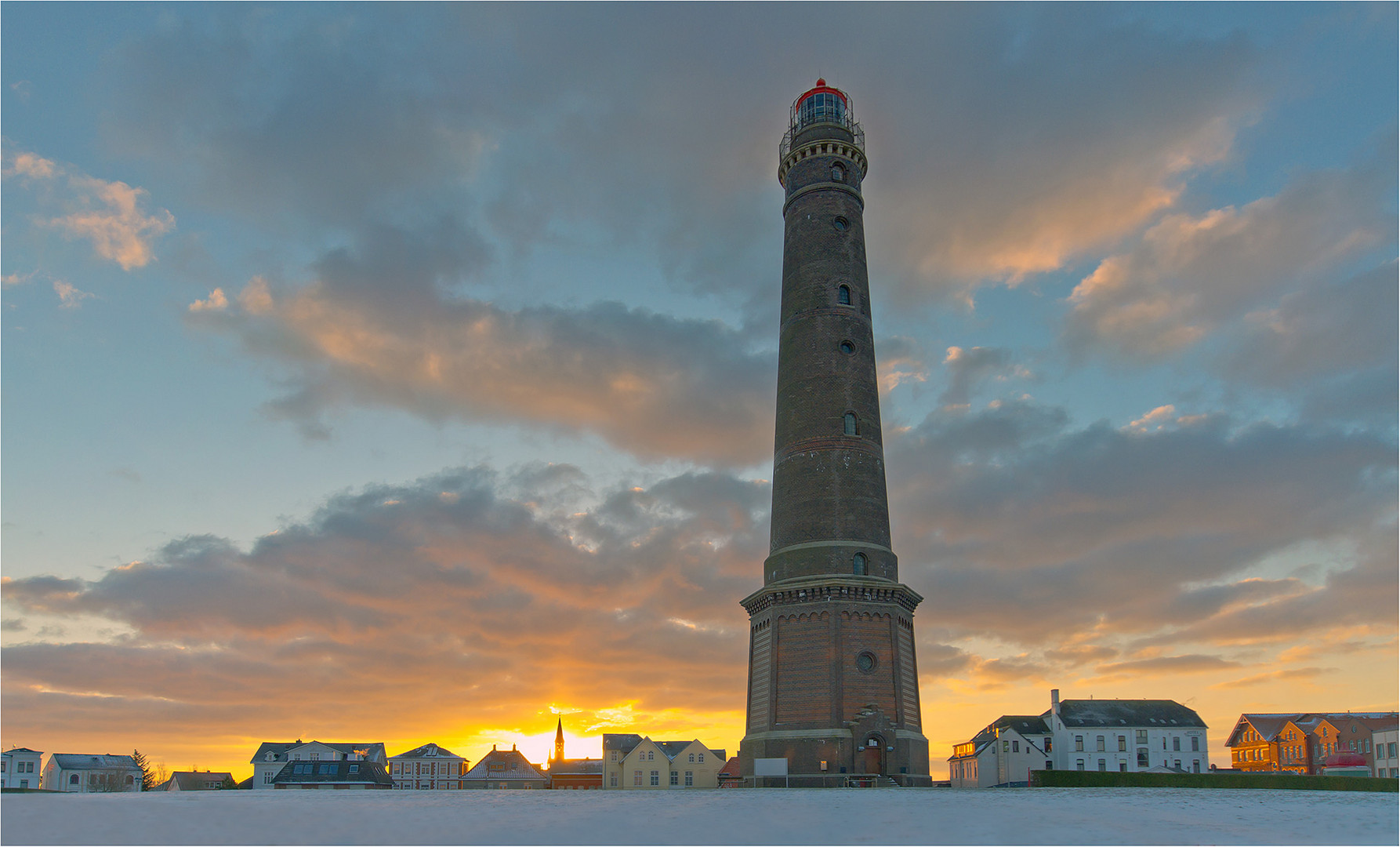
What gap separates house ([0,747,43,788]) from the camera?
317 ft

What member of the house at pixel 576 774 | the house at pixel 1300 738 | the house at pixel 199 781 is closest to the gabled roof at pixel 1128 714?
the house at pixel 1300 738

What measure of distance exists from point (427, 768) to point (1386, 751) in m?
91.3

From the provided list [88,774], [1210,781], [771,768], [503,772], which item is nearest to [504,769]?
[503,772]

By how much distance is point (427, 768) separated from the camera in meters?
113

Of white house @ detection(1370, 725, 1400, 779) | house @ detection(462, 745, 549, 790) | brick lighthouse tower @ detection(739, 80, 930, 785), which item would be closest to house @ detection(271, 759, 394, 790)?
house @ detection(462, 745, 549, 790)

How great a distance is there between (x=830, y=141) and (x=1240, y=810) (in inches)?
1477

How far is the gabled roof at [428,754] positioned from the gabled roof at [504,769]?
15.7 ft

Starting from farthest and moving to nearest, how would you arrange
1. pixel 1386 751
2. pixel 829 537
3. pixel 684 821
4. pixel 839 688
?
pixel 1386 751
pixel 829 537
pixel 839 688
pixel 684 821

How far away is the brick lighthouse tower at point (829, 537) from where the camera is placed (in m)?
44.5

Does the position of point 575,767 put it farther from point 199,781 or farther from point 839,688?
point 839,688

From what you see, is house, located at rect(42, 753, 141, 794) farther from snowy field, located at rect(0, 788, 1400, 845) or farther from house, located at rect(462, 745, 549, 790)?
snowy field, located at rect(0, 788, 1400, 845)

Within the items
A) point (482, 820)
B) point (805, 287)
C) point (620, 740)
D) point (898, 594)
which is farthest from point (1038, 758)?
point (482, 820)

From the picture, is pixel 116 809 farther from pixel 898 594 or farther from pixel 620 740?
pixel 620 740

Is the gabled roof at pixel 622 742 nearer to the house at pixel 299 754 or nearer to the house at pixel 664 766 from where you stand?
the house at pixel 664 766
